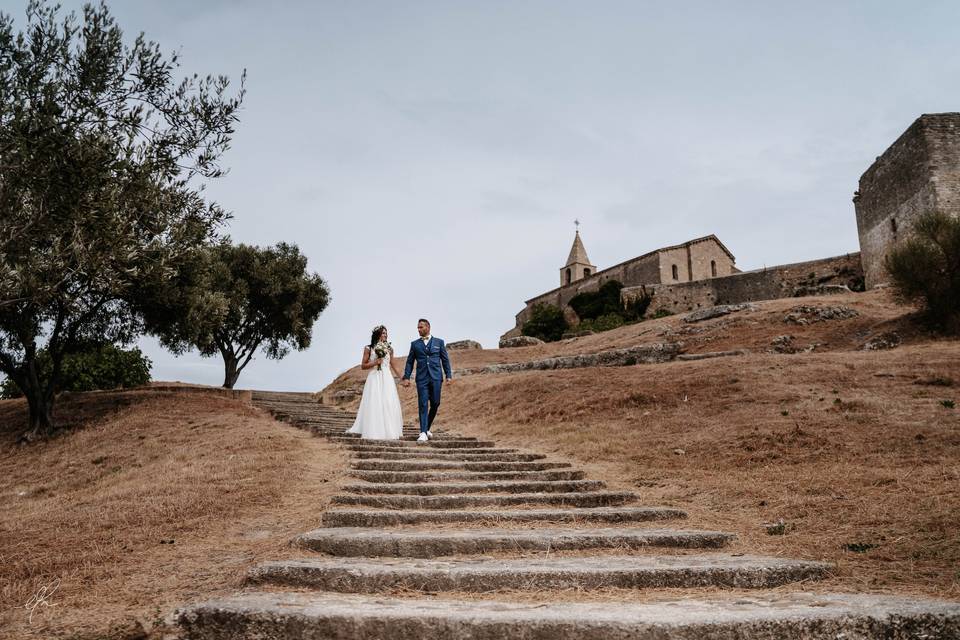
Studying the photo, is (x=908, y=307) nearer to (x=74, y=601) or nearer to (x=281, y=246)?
(x=74, y=601)

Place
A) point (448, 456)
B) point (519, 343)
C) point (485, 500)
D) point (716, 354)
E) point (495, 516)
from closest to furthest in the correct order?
point (495, 516) < point (485, 500) < point (448, 456) < point (716, 354) < point (519, 343)

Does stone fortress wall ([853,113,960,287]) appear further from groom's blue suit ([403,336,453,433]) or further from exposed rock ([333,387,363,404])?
groom's blue suit ([403,336,453,433])

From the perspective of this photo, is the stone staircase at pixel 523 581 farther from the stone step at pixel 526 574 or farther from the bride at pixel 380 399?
the bride at pixel 380 399

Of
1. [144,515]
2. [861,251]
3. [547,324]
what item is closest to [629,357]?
[144,515]

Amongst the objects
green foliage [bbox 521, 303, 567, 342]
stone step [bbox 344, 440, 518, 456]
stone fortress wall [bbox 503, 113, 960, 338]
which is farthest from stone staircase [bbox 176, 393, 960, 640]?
green foliage [bbox 521, 303, 567, 342]

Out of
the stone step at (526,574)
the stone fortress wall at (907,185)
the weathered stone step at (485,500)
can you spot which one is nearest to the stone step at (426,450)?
the weathered stone step at (485,500)

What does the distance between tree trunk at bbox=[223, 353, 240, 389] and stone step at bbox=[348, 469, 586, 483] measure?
71.4 ft

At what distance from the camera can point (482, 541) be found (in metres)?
5.04

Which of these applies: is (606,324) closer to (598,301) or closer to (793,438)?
(598,301)

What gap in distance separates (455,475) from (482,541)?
3009 millimetres

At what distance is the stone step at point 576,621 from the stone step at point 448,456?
581 centimetres

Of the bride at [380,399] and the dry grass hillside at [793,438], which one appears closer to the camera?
the dry grass hillside at [793,438]

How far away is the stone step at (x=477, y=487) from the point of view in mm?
7129

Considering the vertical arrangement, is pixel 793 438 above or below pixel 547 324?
below
